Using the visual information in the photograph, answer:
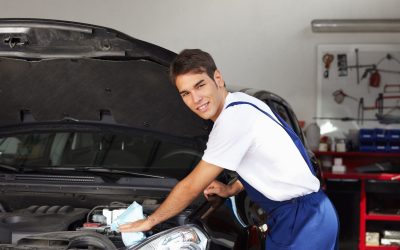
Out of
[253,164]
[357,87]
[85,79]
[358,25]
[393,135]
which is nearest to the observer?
[253,164]

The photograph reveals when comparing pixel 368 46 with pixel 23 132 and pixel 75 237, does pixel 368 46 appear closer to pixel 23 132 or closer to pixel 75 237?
pixel 23 132

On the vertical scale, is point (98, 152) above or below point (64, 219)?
above

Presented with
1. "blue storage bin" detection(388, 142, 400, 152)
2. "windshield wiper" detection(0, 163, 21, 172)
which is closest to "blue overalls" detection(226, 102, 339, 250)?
"windshield wiper" detection(0, 163, 21, 172)

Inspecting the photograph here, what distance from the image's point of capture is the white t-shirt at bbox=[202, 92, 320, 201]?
196 centimetres

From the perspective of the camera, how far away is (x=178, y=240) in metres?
2.10

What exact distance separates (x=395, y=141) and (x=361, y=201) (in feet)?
2.54

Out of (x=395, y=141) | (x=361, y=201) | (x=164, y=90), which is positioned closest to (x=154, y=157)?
(x=164, y=90)

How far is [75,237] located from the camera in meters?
2.09

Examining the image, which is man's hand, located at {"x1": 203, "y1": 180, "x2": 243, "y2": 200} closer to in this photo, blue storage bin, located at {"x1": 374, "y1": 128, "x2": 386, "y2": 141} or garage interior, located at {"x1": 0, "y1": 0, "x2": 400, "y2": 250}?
garage interior, located at {"x1": 0, "y1": 0, "x2": 400, "y2": 250}

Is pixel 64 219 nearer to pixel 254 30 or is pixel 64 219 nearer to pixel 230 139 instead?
pixel 230 139

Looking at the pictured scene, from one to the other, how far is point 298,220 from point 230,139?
0.46 m

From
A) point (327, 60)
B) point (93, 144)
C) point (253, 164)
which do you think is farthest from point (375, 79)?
point (253, 164)

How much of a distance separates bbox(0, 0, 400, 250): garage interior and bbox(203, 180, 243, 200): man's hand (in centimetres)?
311

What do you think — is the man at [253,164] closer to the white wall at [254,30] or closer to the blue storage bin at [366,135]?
the blue storage bin at [366,135]
